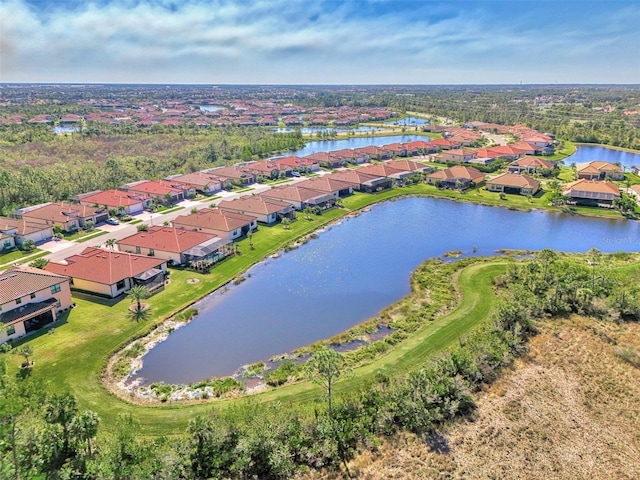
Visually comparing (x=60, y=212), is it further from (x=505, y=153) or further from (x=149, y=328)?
(x=505, y=153)

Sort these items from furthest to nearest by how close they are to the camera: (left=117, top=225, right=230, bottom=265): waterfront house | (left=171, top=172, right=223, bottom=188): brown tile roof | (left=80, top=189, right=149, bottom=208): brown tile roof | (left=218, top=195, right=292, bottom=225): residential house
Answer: (left=171, top=172, right=223, bottom=188): brown tile roof
(left=80, top=189, right=149, bottom=208): brown tile roof
(left=218, top=195, right=292, bottom=225): residential house
(left=117, top=225, right=230, bottom=265): waterfront house

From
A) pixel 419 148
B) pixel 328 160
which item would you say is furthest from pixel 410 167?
pixel 419 148

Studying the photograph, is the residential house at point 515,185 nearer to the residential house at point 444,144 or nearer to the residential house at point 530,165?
the residential house at point 530,165

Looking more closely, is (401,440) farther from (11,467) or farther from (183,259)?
(183,259)

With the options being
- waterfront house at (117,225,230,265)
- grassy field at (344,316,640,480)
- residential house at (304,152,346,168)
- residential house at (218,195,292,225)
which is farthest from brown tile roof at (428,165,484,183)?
grassy field at (344,316,640,480)

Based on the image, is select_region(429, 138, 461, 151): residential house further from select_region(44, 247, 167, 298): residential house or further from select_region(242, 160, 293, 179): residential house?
select_region(44, 247, 167, 298): residential house
